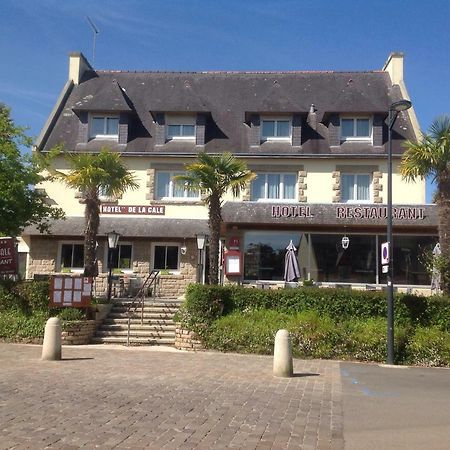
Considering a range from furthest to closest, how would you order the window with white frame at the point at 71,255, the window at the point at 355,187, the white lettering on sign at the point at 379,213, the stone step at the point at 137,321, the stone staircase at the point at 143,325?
the window with white frame at the point at 71,255 < the window at the point at 355,187 < the white lettering on sign at the point at 379,213 < the stone step at the point at 137,321 < the stone staircase at the point at 143,325

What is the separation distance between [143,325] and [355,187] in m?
11.8

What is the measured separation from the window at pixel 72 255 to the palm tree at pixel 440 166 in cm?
1413

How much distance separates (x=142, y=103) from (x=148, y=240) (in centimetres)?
758

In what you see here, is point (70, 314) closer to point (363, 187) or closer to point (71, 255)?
point (71, 255)

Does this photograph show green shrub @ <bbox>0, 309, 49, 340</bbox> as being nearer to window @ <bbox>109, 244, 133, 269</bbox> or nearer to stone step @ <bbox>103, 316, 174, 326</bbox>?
stone step @ <bbox>103, 316, 174, 326</bbox>

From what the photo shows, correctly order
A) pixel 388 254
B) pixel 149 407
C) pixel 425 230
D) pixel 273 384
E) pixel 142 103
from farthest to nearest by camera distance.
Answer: pixel 142 103
pixel 425 230
pixel 388 254
pixel 273 384
pixel 149 407

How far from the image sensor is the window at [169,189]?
79.7 ft

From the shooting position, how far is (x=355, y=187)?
23.8 meters

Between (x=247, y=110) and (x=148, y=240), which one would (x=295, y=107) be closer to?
(x=247, y=110)

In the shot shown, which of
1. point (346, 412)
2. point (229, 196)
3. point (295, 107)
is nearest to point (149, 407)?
point (346, 412)

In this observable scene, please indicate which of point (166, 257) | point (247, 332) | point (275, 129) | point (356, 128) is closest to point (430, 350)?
point (247, 332)

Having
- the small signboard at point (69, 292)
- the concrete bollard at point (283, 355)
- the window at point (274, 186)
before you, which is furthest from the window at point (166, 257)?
the concrete bollard at point (283, 355)

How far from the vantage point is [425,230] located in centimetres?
2041

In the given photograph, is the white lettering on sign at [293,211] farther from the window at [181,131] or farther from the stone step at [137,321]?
the window at [181,131]
